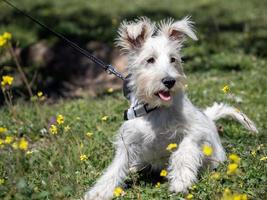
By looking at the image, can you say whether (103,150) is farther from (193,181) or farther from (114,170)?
(193,181)

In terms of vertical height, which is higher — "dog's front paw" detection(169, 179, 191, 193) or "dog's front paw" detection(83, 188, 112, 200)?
"dog's front paw" detection(169, 179, 191, 193)

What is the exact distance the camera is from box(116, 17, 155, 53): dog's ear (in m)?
5.71

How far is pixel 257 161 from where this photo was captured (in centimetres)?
539

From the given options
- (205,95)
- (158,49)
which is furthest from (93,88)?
(158,49)

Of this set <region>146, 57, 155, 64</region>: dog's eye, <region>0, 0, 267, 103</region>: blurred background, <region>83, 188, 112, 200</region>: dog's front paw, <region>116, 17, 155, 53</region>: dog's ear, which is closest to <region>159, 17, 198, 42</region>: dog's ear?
<region>116, 17, 155, 53</region>: dog's ear

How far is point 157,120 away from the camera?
560 centimetres

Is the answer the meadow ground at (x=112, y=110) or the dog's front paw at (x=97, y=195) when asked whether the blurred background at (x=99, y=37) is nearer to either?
the meadow ground at (x=112, y=110)

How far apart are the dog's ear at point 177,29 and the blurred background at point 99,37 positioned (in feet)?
10.4

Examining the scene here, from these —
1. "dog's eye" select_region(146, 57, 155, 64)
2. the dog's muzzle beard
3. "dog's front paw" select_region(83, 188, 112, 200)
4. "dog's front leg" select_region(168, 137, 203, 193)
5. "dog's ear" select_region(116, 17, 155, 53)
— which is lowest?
"dog's front paw" select_region(83, 188, 112, 200)

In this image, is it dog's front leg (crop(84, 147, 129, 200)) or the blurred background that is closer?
dog's front leg (crop(84, 147, 129, 200))

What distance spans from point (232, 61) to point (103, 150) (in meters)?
5.71

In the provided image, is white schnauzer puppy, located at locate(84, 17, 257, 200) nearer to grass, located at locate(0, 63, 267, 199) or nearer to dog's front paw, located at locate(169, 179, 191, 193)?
dog's front paw, located at locate(169, 179, 191, 193)

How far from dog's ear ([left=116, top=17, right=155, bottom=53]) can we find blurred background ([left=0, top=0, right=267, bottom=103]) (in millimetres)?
2925

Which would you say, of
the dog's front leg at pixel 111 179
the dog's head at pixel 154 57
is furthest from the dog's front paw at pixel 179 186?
the dog's head at pixel 154 57
